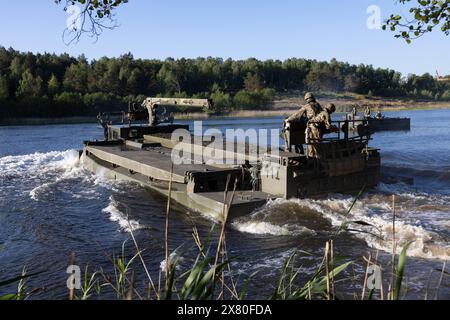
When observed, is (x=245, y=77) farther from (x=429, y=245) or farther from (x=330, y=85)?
(x=429, y=245)

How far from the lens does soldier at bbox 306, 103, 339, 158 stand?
15.5 meters

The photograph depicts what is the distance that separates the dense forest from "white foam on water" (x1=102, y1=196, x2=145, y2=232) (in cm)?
6029

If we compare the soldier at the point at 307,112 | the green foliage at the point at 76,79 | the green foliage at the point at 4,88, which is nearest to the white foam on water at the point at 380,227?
the soldier at the point at 307,112

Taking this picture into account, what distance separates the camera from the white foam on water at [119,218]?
13.9m

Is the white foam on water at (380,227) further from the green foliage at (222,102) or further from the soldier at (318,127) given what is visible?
the green foliage at (222,102)

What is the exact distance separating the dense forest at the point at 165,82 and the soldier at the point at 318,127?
62758 millimetres

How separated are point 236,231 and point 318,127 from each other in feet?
14.5

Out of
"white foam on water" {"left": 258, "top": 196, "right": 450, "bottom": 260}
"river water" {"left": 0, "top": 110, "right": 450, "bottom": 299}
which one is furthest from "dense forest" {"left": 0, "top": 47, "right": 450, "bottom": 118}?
"white foam on water" {"left": 258, "top": 196, "right": 450, "bottom": 260}

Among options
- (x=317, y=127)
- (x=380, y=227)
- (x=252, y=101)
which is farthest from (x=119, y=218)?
(x=252, y=101)

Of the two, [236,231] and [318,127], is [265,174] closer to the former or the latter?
[318,127]

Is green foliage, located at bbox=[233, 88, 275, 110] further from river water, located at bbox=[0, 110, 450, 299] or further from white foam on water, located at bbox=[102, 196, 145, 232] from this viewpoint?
white foam on water, located at bbox=[102, 196, 145, 232]

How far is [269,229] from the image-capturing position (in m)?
12.9
